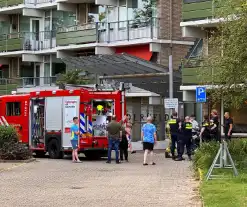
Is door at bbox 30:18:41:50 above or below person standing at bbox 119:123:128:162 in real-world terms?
above

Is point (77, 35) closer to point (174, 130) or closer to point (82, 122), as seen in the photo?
point (82, 122)

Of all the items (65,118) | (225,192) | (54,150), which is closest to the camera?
Answer: (225,192)

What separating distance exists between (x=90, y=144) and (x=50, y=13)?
68.6ft

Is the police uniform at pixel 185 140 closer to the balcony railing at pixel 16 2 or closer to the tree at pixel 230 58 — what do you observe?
the tree at pixel 230 58

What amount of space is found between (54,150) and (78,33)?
14.9m

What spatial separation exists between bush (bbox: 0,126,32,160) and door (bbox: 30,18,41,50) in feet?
66.5

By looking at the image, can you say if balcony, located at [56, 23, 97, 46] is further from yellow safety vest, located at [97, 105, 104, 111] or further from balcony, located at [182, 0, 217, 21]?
yellow safety vest, located at [97, 105, 104, 111]

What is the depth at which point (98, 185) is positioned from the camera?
54.0ft

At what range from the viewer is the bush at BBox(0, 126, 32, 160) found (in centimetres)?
2433

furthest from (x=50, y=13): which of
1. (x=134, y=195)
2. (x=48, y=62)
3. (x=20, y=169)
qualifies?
(x=134, y=195)

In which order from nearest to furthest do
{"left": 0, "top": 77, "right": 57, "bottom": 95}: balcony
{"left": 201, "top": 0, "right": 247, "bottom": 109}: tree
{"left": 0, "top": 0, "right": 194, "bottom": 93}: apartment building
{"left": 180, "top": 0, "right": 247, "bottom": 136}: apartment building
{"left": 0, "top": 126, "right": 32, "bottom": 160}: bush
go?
1. {"left": 201, "top": 0, "right": 247, "bottom": 109}: tree
2. {"left": 0, "top": 126, "right": 32, "bottom": 160}: bush
3. {"left": 180, "top": 0, "right": 247, "bottom": 136}: apartment building
4. {"left": 0, "top": 0, "right": 194, "bottom": 93}: apartment building
5. {"left": 0, "top": 77, "right": 57, "bottom": 95}: balcony

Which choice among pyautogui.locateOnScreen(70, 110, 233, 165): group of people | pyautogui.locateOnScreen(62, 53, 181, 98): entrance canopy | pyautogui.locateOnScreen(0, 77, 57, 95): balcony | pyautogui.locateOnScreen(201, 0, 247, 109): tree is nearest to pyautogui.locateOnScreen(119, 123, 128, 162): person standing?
pyautogui.locateOnScreen(70, 110, 233, 165): group of people

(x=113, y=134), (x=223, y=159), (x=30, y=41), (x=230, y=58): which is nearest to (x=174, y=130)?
A: (x=113, y=134)

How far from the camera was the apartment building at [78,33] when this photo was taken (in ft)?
123
